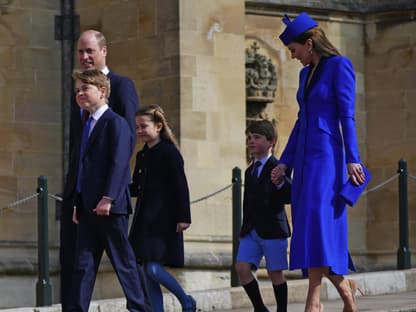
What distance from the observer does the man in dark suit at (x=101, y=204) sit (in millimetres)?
9203

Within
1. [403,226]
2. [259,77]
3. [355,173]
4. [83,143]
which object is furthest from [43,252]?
[259,77]

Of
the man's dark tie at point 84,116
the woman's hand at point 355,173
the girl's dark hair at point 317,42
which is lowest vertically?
the woman's hand at point 355,173

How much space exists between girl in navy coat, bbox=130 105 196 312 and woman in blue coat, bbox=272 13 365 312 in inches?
38.1

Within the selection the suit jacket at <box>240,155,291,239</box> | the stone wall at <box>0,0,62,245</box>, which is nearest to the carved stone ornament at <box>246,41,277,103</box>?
the stone wall at <box>0,0,62,245</box>

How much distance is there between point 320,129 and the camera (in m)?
9.33

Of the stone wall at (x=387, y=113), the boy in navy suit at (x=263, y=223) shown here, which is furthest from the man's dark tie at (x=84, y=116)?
the stone wall at (x=387, y=113)

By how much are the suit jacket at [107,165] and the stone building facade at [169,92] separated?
5.03m

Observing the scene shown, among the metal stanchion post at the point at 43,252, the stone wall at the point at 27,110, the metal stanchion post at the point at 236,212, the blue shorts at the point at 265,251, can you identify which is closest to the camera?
the blue shorts at the point at 265,251

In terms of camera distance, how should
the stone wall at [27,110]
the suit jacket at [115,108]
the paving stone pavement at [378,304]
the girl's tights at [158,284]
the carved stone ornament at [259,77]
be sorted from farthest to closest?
1. the carved stone ornament at [259,77]
2. the stone wall at [27,110]
3. the paving stone pavement at [378,304]
4. the girl's tights at [158,284]
5. the suit jacket at [115,108]

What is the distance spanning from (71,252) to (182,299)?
1.04m

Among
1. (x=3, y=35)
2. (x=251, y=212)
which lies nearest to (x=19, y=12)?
(x=3, y=35)

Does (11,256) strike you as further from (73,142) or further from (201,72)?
(73,142)

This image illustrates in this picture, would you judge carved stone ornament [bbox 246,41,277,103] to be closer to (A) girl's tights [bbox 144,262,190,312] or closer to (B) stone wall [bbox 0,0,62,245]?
(B) stone wall [bbox 0,0,62,245]

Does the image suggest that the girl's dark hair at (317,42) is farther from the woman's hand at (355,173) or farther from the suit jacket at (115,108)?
the suit jacket at (115,108)
